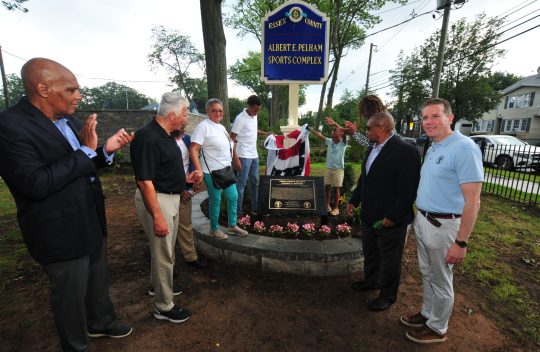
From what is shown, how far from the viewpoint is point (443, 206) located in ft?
7.12

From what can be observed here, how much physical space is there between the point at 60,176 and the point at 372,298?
10.3 feet

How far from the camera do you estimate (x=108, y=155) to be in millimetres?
2172

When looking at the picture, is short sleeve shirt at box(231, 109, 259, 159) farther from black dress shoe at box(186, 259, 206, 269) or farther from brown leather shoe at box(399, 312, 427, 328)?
brown leather shoe at box(399, 312, 427, 328)

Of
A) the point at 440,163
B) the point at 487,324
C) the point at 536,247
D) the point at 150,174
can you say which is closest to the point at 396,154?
the point at 440,163

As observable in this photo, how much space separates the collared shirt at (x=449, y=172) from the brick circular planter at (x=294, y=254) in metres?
1.39

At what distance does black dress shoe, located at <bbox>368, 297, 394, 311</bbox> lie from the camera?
2.84m

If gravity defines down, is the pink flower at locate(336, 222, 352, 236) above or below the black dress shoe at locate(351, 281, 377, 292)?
above

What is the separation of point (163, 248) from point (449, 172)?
250 cm

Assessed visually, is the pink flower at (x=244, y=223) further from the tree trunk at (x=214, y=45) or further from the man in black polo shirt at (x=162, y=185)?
the tree trunk at (x=214, y=45)

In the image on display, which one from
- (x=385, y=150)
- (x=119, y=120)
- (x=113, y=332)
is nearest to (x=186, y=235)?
(x=113, y=332)

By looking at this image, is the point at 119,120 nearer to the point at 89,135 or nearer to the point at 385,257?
the point at 89,135

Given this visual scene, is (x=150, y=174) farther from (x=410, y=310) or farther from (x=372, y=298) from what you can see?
(x=410, y=310)

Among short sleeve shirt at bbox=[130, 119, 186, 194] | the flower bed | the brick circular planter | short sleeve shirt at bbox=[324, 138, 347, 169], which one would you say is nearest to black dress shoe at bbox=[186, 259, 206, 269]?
the brick circular planter

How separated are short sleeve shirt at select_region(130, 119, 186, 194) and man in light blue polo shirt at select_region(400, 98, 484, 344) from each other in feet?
7.15
